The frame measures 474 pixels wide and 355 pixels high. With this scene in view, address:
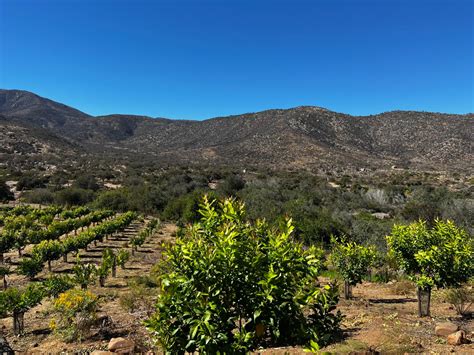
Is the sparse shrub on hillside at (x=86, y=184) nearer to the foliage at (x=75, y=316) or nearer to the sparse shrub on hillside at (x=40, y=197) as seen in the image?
the sparse shrub on hillside at (x=40, y=197)

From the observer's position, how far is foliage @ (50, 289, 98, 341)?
29.2ft

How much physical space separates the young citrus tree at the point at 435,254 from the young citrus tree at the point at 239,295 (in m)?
7.36

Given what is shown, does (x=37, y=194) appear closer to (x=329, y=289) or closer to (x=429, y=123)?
(x=329, y=289)

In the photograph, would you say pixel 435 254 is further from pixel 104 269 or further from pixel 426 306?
pixel 104 269

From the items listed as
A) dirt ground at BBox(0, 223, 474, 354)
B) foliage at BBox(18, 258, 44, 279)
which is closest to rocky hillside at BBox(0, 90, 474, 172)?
dirt ground at BBox(0, 223, 474, 354)

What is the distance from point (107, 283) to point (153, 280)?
2431mm

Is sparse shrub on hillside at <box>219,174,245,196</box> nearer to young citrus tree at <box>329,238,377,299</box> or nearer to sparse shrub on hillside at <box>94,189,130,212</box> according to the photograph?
sparse shrub on hillside at <box>94,189,130,212</box>

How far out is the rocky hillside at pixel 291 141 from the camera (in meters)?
67.9

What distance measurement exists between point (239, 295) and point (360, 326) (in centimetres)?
761

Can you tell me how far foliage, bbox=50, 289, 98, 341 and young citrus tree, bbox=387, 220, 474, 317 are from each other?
31.7 feet

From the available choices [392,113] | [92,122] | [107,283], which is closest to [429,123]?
[392,113]

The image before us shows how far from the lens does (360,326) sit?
9.74 m

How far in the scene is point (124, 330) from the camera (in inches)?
369

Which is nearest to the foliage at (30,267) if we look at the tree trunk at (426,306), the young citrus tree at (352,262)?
the young citrus tree at (352,262)
